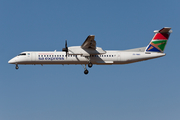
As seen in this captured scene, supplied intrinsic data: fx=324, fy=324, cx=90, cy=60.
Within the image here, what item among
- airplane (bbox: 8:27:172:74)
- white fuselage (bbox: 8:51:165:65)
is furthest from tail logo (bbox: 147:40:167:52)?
white fuselage (bbox: 8:51:165:65)

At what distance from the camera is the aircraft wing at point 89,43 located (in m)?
38.5

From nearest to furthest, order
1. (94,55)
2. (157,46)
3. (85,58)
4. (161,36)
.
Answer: (85,58), (94,55), (157,46), (161,36)

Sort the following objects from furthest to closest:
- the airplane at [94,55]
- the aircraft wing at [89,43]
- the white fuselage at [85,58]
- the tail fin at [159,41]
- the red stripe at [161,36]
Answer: the red stripe at [161,36], the tail fin at [159,41], the white fuselage at [85,58], the airplane at [94,55], the aircraft wing at [89,43]

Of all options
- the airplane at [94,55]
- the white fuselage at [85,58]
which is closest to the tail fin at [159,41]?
the airplane at [94,55]

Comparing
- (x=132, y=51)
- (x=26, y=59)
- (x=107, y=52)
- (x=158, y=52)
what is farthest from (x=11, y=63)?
(x=158, y=52)

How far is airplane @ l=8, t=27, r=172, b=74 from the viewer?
41.4 metres

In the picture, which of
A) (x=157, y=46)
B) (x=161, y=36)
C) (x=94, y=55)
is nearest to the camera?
(x=94, y=55)

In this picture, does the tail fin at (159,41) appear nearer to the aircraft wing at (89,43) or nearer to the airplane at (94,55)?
the airplane at (94,55)

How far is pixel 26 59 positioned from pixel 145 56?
1556cm

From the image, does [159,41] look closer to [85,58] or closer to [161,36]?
[161,36]

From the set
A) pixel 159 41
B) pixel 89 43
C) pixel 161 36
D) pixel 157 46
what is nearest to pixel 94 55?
pixel 89 43

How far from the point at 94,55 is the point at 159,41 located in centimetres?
894

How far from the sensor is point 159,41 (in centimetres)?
4312

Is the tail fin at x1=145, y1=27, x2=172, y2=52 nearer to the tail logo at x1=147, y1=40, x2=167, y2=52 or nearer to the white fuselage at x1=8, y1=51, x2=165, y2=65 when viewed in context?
the tail logo at x1=147, y1=40, x2=167, y2=52
